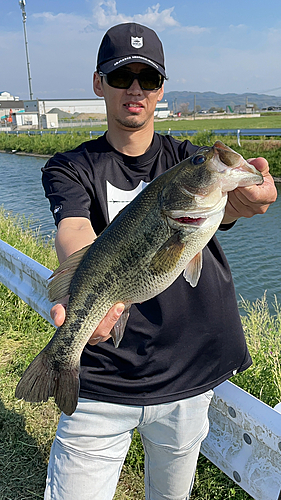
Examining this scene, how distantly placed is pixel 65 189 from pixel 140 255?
692 mm

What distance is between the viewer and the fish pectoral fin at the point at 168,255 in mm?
2039

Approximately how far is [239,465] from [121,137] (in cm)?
216

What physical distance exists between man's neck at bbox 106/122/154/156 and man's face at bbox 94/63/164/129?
0.05 m

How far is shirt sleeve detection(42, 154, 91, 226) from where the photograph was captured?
2414mm

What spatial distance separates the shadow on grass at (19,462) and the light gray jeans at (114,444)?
2.96ft

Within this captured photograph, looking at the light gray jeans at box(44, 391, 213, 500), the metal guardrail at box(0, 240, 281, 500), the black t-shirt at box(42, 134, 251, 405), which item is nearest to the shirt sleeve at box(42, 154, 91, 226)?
the black t-shirt at box(42, 134, 251, 405)

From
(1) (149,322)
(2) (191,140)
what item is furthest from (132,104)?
(2) (191,140)

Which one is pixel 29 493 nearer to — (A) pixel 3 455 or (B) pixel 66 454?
(A) pixel 3 455

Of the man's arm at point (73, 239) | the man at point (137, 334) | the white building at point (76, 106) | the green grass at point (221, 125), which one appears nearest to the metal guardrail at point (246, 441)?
the man at point (137, 334)

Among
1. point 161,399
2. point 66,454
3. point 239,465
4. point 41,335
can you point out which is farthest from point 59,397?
point 41,335

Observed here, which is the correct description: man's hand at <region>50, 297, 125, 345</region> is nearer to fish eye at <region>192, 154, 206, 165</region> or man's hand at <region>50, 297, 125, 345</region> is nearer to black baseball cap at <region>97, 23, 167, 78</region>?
fish eye at <region>192, 154, 206, 165</region>

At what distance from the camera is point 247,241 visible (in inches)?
529

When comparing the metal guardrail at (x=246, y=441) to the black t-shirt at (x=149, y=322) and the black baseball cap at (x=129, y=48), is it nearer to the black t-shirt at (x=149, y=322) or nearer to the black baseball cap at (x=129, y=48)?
the black t-shirt at (x=149, y=322)

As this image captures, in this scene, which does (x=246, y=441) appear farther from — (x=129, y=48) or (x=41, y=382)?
(x=129, y=48)
